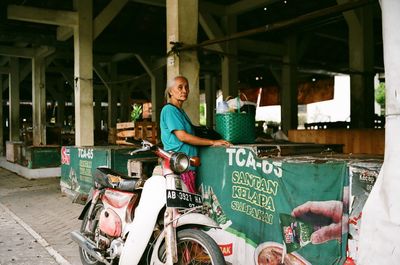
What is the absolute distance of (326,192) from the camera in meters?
3.04

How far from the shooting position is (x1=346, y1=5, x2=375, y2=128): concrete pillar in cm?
998

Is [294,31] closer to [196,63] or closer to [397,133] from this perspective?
[196,63]

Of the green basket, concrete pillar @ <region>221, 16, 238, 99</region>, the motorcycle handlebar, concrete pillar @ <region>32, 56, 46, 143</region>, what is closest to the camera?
the motorcycle handlebar

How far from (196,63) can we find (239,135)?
1.81m

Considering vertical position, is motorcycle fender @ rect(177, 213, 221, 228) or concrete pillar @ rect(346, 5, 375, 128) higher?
concrete pillar @ rect(346, 5, 375, 128)

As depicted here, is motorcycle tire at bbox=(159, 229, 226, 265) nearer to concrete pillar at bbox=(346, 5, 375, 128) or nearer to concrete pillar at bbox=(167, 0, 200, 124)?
concrete pillar at bbox=(167, 0, 200, 124)

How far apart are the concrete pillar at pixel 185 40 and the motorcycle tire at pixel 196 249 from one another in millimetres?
2850

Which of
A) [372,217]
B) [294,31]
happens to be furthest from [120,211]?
[294,31]

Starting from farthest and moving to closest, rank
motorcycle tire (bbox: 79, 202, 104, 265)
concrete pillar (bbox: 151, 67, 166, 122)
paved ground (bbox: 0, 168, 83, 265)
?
1. concrete pillar (bbox: 151, 67, 166, 122)
2. paved ground (bbox: 0, 168, 83, 265)
3. motorcycle tire (bbox: 79, 202, 104, 265)

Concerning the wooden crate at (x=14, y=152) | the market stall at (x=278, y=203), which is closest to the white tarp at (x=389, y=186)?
the market stall at (x=278, y=203)

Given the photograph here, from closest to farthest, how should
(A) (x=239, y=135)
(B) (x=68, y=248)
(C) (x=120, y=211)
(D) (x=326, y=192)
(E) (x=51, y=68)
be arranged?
(D) (x=326, y=192) → (C) (x=120, y=211) → (A) (x=239, y=135) → (B) (x=68, y=248) → (E) (x=51, y=68)

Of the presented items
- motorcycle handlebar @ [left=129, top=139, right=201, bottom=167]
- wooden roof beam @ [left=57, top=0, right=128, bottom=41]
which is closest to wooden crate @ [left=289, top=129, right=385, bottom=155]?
motorcycle handlebar @ [left=129, top=139, right=201, bottom=167]

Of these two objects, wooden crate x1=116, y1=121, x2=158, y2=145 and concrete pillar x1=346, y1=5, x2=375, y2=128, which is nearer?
wooden crate x1=116, y1=121, x2=158, y2=145

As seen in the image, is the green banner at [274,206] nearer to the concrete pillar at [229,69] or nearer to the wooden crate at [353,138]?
the wooden crate at [353,138]
